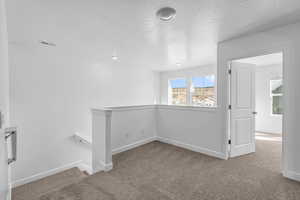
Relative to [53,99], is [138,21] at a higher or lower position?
higher

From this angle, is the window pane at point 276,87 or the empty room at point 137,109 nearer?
the empty room at point 137,109

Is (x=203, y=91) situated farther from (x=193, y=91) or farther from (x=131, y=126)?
(x=131, y=126)

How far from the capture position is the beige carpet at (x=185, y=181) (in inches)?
68.2

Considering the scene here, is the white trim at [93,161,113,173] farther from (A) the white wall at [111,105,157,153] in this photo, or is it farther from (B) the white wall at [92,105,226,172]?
(A) the white wall at [111,105,157,153]

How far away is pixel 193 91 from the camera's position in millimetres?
5676

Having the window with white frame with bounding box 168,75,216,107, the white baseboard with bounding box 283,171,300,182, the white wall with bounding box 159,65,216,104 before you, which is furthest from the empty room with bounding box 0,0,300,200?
the window with white frame with bounding box 168,75,216,107

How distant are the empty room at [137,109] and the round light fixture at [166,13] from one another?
15mm

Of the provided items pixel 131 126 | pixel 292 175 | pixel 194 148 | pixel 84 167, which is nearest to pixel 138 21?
pixel 131 126

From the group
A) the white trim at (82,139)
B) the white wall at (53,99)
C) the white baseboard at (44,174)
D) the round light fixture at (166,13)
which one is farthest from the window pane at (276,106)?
the white baseboard at (44,174)

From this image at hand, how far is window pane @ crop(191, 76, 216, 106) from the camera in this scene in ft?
17.2

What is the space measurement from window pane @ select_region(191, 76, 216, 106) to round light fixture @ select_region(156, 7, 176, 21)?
395 cm

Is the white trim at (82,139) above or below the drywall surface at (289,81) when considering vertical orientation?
below

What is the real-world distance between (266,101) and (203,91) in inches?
88.0

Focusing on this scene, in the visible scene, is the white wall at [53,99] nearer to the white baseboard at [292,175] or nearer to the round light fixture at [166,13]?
the round light fixture at [166,13]
